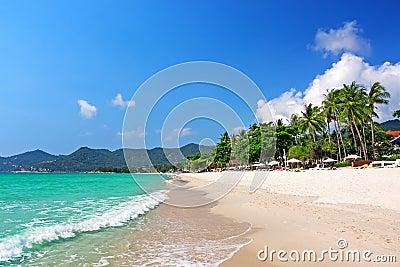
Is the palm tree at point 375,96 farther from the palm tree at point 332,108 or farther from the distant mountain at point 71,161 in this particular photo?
the distant mountain at point 71,161

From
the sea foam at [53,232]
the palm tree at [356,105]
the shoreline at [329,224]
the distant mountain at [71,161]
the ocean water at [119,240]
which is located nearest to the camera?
the shoreline at [329,224]

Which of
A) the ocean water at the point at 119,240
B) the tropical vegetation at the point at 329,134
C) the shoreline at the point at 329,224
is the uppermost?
the tropical vegetation at the point at 329,134

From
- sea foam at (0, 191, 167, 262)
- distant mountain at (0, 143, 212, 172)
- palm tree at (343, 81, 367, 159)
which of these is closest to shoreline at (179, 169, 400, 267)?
sea foam at (0, 191, 167, 262)

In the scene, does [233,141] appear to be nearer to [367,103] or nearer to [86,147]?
[367,103]

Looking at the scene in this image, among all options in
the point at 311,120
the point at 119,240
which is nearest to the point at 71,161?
the point at 311,120

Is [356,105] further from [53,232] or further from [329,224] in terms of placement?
[53,232]

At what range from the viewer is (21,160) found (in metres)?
188

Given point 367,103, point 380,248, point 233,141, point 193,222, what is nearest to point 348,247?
point 380,248

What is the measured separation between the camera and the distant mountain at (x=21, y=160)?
182 m

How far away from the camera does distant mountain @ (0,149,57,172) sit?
597ft

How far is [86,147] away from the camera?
636ft

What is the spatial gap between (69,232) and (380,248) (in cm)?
824

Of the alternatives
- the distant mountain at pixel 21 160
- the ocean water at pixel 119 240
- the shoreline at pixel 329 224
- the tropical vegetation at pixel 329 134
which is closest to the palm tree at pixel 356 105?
the tropical vegetation at pixel 329 134

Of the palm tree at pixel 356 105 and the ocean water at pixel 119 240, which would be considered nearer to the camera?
the ocean water at pixel 119 240
